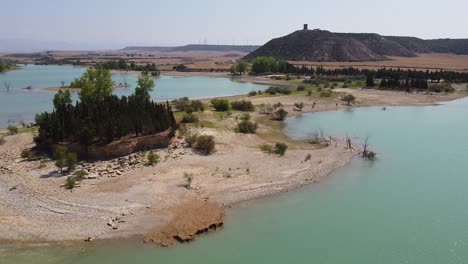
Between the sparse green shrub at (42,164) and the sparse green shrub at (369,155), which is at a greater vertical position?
the sparse green shrub at (42,164)

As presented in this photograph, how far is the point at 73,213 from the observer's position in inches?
757

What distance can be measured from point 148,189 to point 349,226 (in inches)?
378

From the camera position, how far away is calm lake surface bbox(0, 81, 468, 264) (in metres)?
16.4

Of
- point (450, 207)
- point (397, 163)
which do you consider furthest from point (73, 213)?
point (397, 163)

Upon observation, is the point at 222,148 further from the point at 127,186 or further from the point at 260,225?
the point at 260,225

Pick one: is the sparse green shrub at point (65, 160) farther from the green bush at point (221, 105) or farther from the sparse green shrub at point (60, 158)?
the green bush at point (221, 105)

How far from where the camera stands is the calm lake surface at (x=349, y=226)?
16.4 meters

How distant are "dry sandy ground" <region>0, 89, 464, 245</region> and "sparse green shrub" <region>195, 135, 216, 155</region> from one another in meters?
0.54

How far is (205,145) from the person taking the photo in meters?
29.4

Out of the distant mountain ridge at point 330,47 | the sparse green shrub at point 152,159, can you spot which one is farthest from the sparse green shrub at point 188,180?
the distant mountain ridge at point 330,47

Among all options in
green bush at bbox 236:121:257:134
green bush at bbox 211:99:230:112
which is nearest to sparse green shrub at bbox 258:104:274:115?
green bush at bbox 211:99:230:112

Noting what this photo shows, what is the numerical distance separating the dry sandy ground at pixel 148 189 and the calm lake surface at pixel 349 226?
3.36ft

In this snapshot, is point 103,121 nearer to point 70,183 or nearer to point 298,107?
point 70,183

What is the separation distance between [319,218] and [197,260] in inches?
→ 252
